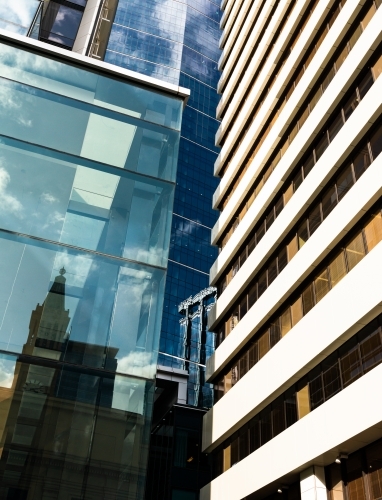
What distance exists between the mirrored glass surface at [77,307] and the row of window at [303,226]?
914 cm

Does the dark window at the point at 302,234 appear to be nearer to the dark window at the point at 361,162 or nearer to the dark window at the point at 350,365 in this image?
the dark window at the point at 361,162

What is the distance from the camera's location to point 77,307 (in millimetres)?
13703

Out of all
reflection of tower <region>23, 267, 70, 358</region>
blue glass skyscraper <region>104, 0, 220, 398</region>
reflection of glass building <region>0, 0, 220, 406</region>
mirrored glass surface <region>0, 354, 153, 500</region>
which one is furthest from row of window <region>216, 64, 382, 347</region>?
blue glass skyscraper <region>104, 0, 220, 398</region>

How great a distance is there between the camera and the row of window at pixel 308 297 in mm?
18328

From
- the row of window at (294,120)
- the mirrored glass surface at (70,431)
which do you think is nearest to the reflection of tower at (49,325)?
the mirrored glass surface at (70,431)

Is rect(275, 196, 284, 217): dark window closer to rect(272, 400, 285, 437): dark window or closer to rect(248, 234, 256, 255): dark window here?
rect(248, 234, 256, 255): dark window

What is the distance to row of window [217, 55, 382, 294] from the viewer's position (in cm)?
2119

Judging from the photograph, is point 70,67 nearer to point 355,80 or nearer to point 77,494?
point 355,80

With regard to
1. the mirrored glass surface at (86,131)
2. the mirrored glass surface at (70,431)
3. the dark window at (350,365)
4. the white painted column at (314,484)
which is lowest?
the mirrored glass surface at (70,431)

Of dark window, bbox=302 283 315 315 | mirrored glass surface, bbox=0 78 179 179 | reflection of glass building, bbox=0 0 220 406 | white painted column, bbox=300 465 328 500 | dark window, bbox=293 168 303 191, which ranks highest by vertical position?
reflection of glass building, bbox=0 0 220 406

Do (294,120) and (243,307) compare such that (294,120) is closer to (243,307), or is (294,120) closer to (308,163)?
(308,163)

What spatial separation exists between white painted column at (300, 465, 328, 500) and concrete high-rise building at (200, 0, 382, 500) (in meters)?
0.04

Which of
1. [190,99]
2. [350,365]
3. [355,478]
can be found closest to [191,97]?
[190,99]

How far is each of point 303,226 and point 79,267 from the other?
37.6ft
